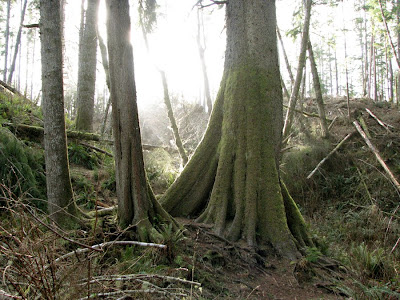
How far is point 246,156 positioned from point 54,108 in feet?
10.7

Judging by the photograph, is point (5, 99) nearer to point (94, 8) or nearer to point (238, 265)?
point (94, 8)

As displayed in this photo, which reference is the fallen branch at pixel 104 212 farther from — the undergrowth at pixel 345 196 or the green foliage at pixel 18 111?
the undergrowth at pixel 345 196

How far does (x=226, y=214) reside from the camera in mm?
5633

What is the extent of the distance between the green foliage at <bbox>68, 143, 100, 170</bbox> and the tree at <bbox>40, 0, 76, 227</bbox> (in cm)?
346

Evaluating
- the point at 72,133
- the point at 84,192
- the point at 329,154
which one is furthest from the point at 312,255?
the point at 329,154

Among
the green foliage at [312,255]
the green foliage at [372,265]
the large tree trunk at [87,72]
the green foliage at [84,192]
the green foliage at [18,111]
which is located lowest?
the green foliage at [372,265]

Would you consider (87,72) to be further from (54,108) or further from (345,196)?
(345,196)

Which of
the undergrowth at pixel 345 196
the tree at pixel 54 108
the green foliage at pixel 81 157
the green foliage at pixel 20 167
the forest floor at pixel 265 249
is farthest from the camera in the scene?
the green foliage at pixel 81 157

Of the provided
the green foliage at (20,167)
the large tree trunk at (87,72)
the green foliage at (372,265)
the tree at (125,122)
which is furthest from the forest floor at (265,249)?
the large tree trunk at (87,72)

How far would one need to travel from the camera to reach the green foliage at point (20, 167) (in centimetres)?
540

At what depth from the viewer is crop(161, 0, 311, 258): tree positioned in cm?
542

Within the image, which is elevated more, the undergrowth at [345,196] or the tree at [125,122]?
the tree at [125,122]

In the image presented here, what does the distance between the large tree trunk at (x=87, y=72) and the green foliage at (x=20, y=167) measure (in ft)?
13.3

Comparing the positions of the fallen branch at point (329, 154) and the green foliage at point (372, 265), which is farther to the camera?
the fallen branch at point (329, 154)
